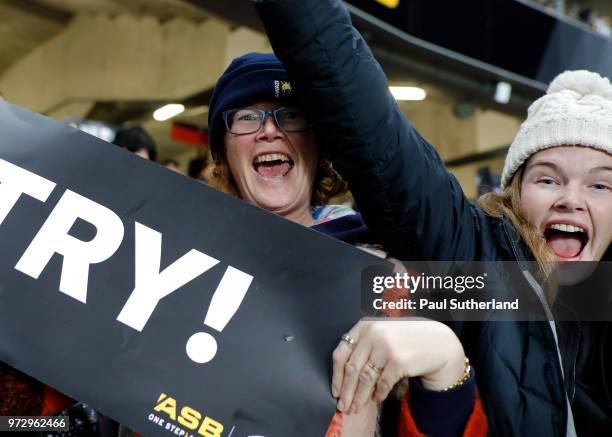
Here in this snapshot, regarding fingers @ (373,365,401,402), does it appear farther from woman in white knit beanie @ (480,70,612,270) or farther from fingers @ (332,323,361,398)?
woman in white knit beanie @ (480,70,612,270)

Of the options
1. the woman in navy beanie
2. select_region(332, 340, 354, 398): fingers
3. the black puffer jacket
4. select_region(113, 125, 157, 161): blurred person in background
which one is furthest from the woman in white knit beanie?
select_region(113, 125, 157, 161): blurred person in background

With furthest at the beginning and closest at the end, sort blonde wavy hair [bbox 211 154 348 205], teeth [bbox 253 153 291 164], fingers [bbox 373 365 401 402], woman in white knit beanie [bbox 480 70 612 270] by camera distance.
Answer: blonde wavy hair [bbox 211 154 348 205]
teeth [bbox 253 153 291 164]
woman in white knit beanie [bbox 480 70 612 270]
fingers [bbox 373 365 401 402]

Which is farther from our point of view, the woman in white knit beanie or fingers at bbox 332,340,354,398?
the woman in white knit beanie

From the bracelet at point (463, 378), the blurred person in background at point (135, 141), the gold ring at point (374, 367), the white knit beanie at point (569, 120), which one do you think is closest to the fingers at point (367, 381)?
the gold ring at point (374, 367)

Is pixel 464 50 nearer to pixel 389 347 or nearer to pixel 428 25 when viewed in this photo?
pixel 428 25

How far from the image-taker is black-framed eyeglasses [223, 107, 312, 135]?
1367 mm

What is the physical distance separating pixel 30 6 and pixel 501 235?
7.77 m

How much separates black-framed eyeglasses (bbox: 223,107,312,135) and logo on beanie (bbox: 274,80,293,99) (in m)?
0.03

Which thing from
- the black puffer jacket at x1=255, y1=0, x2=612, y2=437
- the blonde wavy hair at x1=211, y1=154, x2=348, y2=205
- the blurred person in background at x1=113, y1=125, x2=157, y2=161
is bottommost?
the black puffer jacket at x1=255, y1=0, x2=612, y2=437

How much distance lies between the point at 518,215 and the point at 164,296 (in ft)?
2.34

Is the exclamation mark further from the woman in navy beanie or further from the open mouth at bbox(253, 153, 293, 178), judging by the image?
the open mouth at bbox(253, 153, 293, 178)

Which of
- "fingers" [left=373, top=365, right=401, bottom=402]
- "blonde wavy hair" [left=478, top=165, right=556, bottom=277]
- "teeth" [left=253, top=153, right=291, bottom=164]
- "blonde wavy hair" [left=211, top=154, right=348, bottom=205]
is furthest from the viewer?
"blonde wavy hair" [left=211, top=154, right=348, bottom=205]

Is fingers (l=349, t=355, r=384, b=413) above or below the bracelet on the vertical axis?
below

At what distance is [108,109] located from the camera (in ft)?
27.5
